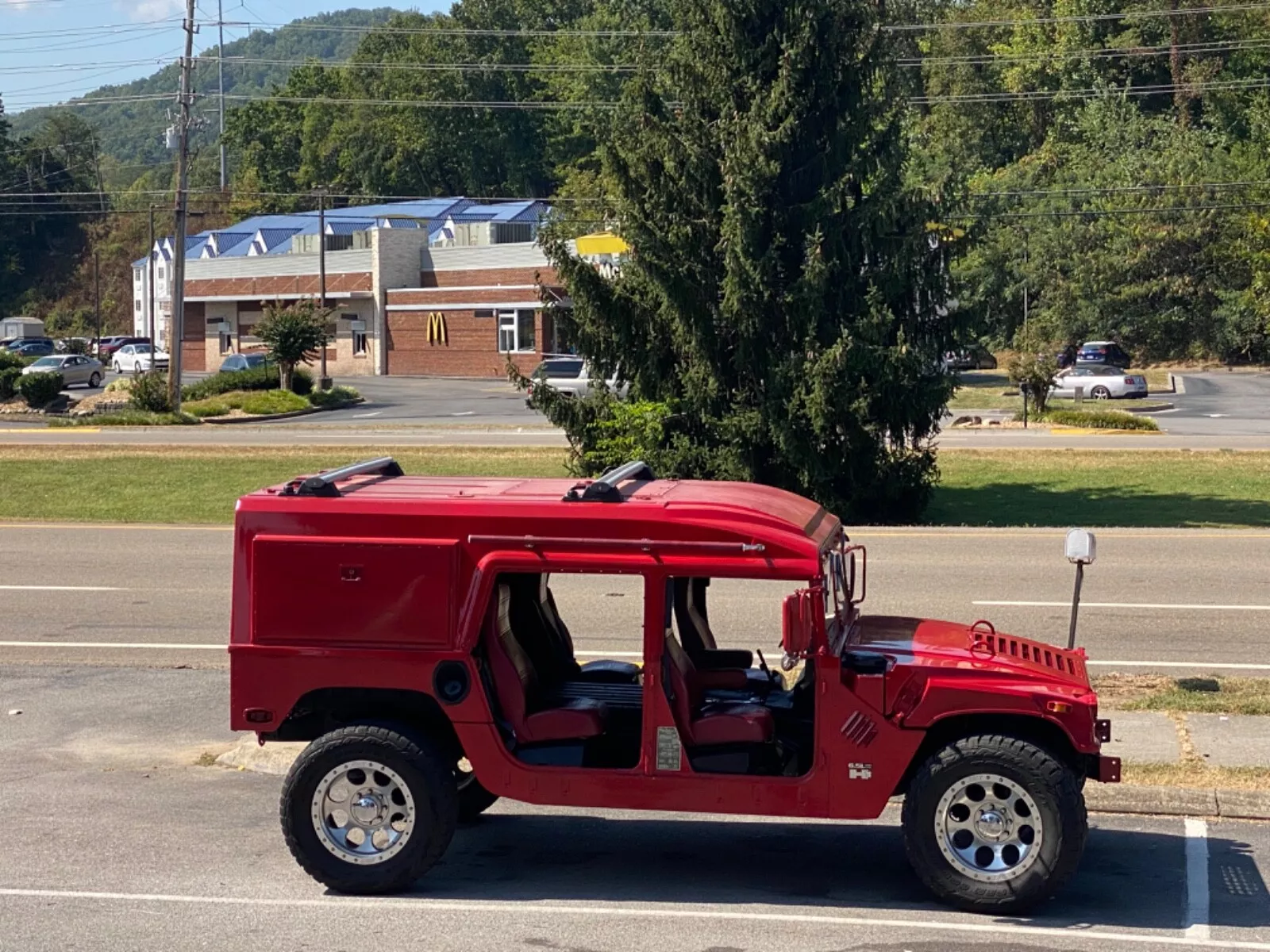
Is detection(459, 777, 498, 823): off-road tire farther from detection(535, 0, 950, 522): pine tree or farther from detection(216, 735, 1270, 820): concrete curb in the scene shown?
detection(535, 0, 950, 522): pine tree

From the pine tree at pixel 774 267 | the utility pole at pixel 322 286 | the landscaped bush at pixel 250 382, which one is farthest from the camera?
the utility pole at pixel 322 286

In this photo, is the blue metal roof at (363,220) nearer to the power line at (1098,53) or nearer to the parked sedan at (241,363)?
the power line at (1098,53)

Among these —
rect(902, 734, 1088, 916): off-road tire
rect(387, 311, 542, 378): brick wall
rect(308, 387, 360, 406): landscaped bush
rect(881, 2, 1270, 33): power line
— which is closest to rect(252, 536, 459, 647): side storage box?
rect(902, 734, 1088, 916): off-road tire

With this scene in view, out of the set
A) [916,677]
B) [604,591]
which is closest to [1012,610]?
[604,591]

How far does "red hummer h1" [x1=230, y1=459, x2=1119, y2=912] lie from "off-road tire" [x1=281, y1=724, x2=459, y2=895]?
0.01 meters

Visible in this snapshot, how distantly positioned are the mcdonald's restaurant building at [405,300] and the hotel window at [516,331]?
0.04m

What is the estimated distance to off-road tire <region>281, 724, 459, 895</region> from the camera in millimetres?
6785

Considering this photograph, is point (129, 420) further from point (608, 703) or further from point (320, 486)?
point (608, 703)

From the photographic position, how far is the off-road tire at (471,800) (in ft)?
26.1

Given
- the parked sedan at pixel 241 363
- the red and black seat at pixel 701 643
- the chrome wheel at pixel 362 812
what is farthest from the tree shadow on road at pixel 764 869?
the parked sedan at pixel 241 363

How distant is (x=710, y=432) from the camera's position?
2131cm

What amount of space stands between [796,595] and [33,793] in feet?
16.0

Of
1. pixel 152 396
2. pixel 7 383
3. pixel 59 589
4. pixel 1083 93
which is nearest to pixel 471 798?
pixel 59 589

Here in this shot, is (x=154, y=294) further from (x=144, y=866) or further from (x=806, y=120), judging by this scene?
(x=144, y=866)
